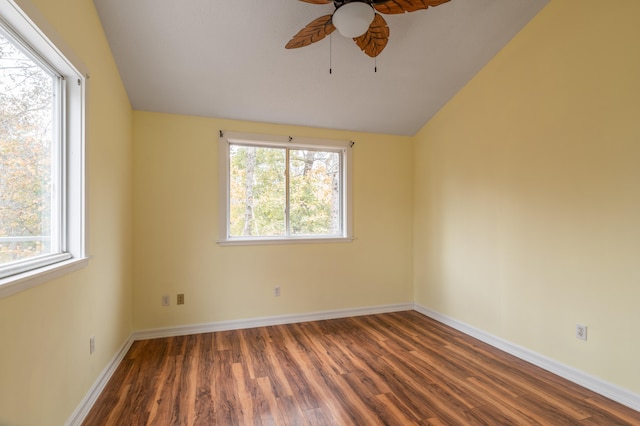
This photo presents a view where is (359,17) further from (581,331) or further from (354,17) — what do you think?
(581,331)

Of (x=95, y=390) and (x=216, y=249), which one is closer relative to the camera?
(x=95, y=390)

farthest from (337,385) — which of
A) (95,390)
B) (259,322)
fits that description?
(95,390)

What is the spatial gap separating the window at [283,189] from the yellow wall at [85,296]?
970 millimetres

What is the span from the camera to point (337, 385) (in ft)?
7.38

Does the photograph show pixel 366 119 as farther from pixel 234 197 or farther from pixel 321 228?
pixel 234 197

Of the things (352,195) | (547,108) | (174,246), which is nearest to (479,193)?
(547,108)

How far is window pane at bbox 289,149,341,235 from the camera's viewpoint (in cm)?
367

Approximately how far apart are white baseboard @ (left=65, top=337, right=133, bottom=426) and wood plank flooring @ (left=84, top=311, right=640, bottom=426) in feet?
0.14

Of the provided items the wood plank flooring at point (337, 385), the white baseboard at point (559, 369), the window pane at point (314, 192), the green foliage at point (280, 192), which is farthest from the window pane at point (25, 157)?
the white baseboard at point (559, 369)

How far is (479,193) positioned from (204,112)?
2919 mm

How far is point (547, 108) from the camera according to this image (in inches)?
97.8

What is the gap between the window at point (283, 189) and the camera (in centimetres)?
342

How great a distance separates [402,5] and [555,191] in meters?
1.87

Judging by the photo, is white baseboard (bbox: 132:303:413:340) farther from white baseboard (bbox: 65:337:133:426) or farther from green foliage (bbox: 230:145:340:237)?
green foliage (bbox: 230:145:340:237)
